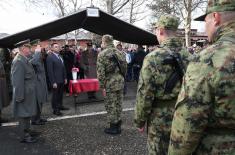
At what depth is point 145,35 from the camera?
11594 mm

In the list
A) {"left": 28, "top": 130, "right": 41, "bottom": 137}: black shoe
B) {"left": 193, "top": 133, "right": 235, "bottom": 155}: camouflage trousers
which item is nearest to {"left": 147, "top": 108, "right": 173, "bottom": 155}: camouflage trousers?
{"left": 193, "top": 133, "right": 235, "bottom": 155}: camouflage trousers

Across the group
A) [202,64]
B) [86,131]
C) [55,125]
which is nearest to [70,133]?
[86,131]

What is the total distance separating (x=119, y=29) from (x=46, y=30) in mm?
2478

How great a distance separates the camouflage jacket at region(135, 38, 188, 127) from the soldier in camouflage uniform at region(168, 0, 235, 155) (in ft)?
4.81

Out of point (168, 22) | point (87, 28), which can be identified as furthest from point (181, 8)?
point (168, 22)

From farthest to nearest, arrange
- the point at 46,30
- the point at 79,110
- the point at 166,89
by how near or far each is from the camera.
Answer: the point at 79,110 < the point at 46,30 < the point at 166,89

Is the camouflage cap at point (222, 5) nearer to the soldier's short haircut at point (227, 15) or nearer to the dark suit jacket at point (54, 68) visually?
the soldier's short haircut at point (227, 15)

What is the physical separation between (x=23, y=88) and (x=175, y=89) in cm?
387

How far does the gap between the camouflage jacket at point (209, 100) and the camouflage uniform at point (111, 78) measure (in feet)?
16.0

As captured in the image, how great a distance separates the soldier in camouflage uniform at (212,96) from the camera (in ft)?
7.18

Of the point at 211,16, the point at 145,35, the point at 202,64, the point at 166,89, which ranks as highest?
the point at 145,35

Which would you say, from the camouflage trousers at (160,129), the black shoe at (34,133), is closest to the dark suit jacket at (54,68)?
the black shoe at (34,133)

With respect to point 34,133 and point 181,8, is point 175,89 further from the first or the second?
point 181,8

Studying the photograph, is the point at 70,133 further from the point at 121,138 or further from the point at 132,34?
the point at 132,34
